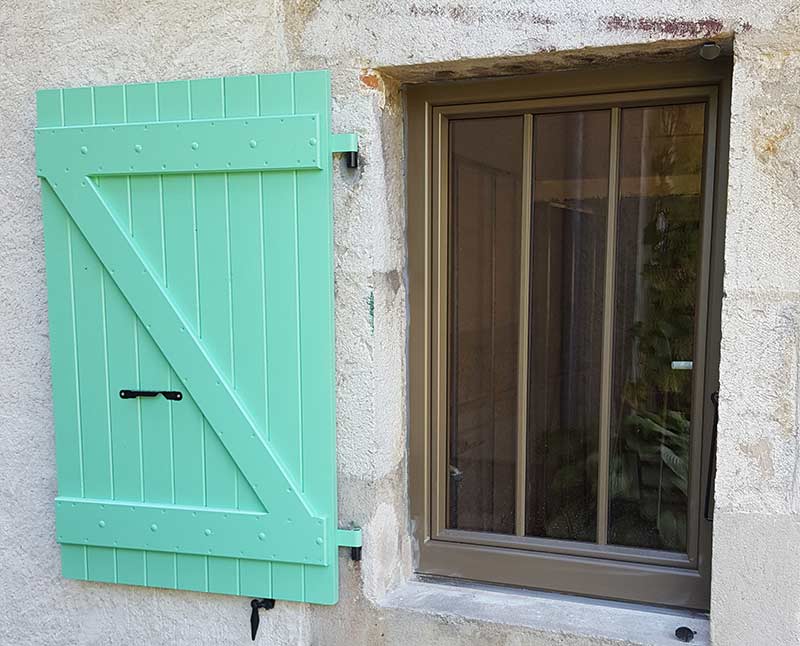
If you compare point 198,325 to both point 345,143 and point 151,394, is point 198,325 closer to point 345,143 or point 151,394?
point 151,394

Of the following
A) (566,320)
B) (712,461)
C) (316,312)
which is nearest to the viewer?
(712,461)

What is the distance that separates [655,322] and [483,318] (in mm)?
540

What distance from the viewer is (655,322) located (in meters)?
2.29

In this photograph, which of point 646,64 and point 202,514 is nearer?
point 646,64

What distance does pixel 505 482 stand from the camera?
250 centimetres

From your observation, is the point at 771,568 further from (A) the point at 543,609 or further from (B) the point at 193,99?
(B) the point at 193,99

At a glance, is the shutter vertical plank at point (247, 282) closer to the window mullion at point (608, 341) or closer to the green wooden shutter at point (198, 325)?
the green wooden shutter at point (198, 325)

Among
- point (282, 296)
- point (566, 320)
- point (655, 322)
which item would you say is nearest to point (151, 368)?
point (282, 296)

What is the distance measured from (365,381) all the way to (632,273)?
2.93 ft

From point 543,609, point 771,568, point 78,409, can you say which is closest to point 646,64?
point 771,568

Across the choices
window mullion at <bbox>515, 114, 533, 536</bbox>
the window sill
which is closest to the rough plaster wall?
the window sill

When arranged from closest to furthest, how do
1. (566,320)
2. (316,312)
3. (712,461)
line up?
(712,461) → (316,312) → (566,320)

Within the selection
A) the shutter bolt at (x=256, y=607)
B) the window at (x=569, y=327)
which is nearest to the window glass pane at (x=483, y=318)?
the window at (x=569, y=327)

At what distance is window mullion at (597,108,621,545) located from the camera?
2279 mm
